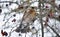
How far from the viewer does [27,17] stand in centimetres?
177

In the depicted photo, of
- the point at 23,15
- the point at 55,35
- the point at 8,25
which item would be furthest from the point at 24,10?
the point at 55,35

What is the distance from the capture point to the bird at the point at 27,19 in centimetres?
174

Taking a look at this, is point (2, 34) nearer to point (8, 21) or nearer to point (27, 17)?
point (8, 21)

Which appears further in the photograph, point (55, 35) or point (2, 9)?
point (2, 9)

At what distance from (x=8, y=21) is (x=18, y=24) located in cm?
8

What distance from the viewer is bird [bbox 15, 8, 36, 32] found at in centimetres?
174

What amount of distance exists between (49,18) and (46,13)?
45mm

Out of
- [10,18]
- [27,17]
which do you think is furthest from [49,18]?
[10,18]

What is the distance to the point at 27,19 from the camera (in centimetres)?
176

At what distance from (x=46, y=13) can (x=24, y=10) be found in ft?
0.56

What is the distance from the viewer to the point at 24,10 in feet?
5.89

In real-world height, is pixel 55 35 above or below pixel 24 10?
below

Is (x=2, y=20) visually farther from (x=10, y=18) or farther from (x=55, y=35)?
(x=55, y=35)

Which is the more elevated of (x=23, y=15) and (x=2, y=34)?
(x=23, y=15)
